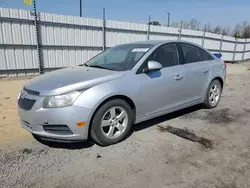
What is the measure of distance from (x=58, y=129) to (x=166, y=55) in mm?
2369

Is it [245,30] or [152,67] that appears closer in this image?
[152,67]

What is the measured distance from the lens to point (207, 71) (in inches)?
188

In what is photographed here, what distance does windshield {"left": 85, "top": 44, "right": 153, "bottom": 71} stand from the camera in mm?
3717

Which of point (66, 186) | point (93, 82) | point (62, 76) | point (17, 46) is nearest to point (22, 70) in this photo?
point (17, 46)

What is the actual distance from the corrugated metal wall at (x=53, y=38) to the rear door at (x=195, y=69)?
6702 mm

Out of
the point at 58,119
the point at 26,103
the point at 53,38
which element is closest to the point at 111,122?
the point at 58,119

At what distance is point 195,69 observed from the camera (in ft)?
14.7

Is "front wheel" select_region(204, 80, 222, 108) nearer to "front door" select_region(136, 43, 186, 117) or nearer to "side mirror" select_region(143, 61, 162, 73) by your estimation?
"front door" select_region(136, 43, 186, 117)

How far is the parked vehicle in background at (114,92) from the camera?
115 inches

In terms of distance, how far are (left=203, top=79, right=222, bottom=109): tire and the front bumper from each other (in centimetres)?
314

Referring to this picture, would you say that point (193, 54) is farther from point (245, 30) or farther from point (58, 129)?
point (245, 30)

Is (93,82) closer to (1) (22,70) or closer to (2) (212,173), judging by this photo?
(2) (212,173)

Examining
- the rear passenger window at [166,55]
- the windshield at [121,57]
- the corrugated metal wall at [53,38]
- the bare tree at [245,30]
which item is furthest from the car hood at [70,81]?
the bare tree at [245,30]

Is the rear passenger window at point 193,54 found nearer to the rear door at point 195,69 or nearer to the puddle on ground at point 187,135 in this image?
the rear door at point 195,69
